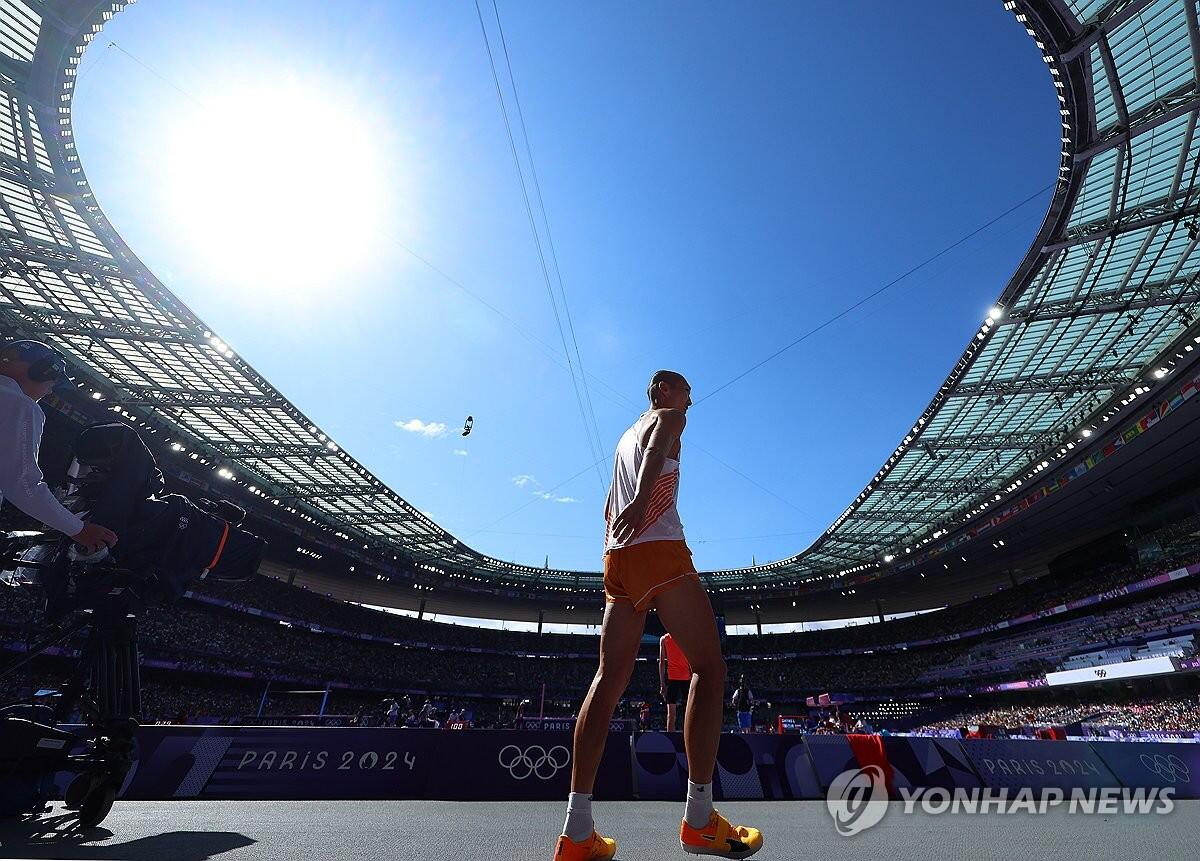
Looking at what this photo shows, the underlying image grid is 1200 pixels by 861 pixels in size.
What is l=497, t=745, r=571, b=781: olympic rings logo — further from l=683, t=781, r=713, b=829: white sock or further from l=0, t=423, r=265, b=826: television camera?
l=683, t=781, r=713, b=829: white sock

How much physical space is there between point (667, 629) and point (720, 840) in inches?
30.3

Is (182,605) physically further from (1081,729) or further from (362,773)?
(1081,729)

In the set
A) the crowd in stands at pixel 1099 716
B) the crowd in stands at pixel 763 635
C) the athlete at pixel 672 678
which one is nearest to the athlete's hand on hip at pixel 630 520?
the athlete at pixel 672 678

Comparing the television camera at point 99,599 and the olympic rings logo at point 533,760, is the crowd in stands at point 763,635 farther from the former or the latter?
the television camera at point 99,599

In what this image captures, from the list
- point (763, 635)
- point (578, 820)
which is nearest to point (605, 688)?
point (578, 820)

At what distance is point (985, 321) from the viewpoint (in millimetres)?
17562

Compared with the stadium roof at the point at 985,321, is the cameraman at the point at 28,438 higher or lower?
lower

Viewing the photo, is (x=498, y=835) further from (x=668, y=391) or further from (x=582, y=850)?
(x=668, y=391)

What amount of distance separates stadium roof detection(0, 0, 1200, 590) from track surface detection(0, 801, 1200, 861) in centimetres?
1456

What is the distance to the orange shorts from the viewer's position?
7.54 ft

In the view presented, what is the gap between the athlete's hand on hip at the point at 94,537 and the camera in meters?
2.49

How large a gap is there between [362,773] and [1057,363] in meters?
24.7

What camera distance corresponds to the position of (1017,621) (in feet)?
114

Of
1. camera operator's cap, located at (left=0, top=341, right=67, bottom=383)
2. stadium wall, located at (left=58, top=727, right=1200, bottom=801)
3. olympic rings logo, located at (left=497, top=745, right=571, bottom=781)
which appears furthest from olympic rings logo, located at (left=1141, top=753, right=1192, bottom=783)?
camera operator's cap, located at (left=0, top=341, right=67, bottom=383)
